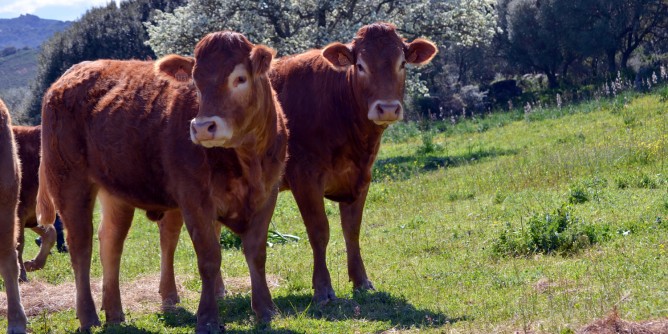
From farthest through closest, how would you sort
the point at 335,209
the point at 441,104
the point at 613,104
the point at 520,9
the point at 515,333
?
the point at 520,9 → the point at 441,104 → the point at 613,104 → the point at 335,209 → the point at 515,333

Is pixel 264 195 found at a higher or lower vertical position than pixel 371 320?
higher

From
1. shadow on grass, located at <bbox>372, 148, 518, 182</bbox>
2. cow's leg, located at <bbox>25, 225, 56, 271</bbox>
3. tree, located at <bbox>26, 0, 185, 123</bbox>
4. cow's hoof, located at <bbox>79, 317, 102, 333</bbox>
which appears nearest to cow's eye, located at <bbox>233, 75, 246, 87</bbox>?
cow's hoof, located at <bbox>79, 317, 102, 333</bbox>

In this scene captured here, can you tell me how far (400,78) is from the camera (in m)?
8.48

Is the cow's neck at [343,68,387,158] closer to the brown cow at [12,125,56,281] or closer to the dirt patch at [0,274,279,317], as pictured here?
the dirt patch at [0,274,279,317]

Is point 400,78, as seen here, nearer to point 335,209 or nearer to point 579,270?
point 579,270

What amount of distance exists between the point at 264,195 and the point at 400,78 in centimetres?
200

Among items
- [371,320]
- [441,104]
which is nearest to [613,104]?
[441,104]

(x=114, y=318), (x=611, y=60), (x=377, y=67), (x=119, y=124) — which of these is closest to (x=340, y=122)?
(x=377, y=67)

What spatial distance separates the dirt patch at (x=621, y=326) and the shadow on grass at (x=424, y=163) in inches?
457

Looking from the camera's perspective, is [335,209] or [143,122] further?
[335,209]

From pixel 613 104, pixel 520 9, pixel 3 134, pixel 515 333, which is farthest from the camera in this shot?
pixel 520 9

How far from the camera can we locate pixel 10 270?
7379mm

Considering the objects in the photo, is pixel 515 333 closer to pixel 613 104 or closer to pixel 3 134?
pixel 3 134

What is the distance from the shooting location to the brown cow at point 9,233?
23.9ft
